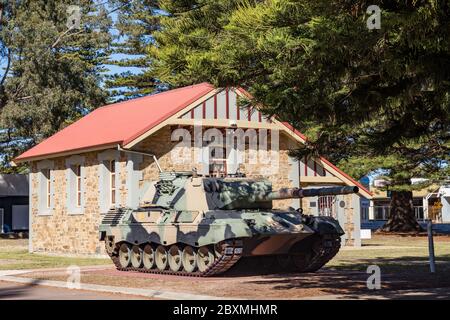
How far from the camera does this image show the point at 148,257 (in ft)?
61.8

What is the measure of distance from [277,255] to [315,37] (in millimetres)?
9189

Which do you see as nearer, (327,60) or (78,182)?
(327,60)

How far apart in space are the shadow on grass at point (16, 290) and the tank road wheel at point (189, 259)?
320 centimetres

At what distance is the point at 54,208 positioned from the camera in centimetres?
2834

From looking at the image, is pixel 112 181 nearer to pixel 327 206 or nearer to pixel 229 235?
pixel 327 206

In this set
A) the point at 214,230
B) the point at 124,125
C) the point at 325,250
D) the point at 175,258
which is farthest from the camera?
the point at 124,125

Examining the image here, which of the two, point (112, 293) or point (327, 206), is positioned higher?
point (327, 206)

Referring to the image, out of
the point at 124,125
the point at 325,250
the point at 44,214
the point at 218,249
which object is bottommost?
the point at 325,250

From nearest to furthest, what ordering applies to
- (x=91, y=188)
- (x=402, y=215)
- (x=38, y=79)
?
(x=91, y=188) → (x=38, y=79) → (x=402, y=215)

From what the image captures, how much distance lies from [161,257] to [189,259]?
1.10 m

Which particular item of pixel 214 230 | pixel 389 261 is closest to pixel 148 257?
pixel 214 230

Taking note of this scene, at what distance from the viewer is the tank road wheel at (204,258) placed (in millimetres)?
16812
